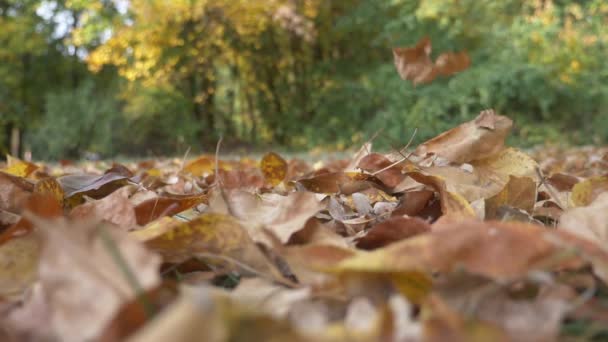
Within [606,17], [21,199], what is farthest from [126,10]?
[21,199]

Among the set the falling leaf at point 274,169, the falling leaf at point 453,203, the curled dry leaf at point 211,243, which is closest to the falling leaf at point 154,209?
the curled dry leaf at point 211,243

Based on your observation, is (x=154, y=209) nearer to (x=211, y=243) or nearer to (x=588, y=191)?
(x=211, y=243)

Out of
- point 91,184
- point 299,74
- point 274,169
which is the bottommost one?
point 299,74

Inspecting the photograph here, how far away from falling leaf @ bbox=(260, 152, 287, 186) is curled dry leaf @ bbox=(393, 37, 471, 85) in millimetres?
283

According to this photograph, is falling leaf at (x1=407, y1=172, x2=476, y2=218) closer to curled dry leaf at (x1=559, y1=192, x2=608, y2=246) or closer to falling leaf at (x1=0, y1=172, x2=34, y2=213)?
curled dry leaf at (x1=559, y1=192, x2=608, y2=246)

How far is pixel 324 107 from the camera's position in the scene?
409 inches

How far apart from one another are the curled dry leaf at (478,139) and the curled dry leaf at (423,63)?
14 cm

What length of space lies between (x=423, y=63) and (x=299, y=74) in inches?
394

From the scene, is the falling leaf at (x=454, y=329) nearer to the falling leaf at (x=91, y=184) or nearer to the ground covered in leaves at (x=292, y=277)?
the ground covered in leaves at (x=292, y=277)

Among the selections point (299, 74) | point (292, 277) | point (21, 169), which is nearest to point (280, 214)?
point (292, 277)

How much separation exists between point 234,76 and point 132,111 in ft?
6.44

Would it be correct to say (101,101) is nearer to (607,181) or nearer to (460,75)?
(460,75)

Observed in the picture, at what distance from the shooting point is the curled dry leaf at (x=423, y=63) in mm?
1060

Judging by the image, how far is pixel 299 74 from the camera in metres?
11.0
